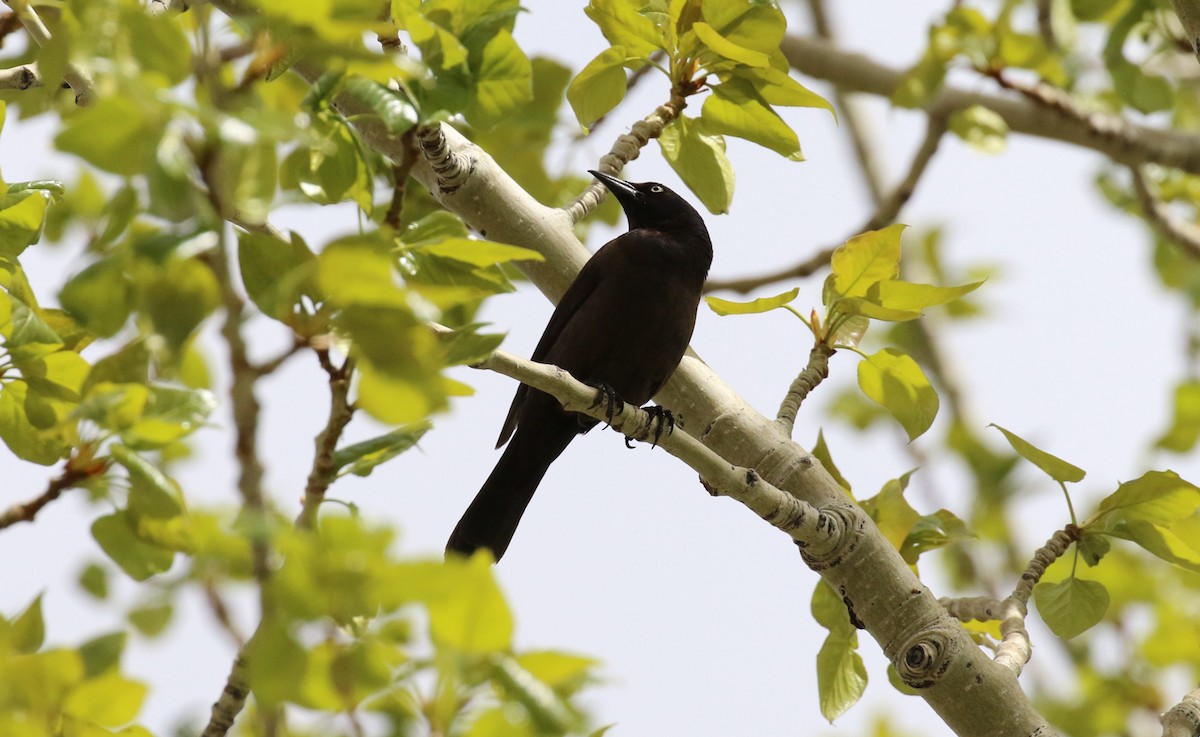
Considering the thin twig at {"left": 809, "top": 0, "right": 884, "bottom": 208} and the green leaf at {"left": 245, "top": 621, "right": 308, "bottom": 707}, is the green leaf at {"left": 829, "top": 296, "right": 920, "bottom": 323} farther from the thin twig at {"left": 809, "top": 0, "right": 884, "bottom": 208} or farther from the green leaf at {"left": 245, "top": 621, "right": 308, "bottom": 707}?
the thin twig at {"left": 809, "top": 0, "right": 884, "bottom": 208}

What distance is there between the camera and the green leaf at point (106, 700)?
1.97 metres


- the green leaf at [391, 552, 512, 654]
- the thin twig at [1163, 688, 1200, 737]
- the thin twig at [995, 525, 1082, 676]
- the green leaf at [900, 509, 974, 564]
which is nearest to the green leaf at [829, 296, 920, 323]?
the green leaf at [900, 509, 974, 564]

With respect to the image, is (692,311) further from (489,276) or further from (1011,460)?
(489,276)

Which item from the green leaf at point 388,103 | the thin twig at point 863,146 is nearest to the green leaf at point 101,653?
the green leaf at point 388,103

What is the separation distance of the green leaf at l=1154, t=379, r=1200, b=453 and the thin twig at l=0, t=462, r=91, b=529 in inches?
177

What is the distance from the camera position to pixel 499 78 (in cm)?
245

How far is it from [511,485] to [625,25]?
2169mm

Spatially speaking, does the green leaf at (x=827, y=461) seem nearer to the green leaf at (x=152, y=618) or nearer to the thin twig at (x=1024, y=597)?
the thin twig at (x=1024, y=597)

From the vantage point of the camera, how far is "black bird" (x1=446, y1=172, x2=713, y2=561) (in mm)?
4645

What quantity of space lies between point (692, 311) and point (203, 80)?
3.38 m

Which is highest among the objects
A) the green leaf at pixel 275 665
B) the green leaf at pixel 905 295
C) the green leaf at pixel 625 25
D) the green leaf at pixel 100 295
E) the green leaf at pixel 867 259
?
the green leaf at pixel 625 25

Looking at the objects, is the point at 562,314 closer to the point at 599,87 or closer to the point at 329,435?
the point at 599,87

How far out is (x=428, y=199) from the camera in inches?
195

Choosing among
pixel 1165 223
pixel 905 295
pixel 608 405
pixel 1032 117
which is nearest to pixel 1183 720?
pixel 905 295
